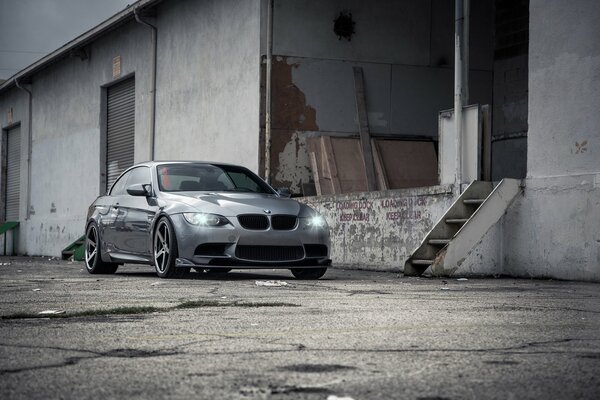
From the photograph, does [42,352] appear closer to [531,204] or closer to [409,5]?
[531,204]

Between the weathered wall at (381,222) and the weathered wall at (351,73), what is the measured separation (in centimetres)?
252

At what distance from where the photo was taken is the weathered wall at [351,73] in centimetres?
1891

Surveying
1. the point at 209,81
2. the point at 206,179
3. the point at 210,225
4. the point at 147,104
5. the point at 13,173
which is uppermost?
the point at 209,81

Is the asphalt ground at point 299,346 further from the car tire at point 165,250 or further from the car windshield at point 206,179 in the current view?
the car windshield at point 206,179

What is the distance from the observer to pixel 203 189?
39.1ft

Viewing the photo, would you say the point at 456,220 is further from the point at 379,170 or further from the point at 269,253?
the point at 379,170

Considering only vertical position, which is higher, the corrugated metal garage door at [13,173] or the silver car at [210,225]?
the corrugated metal garage door at [13,173]

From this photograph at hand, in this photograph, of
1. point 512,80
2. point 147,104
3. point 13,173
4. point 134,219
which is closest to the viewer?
point 134,219

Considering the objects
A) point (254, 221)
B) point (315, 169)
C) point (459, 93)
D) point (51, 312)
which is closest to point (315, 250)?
point (254, 221)

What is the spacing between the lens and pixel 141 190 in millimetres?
11859

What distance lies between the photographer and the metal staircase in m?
11.9

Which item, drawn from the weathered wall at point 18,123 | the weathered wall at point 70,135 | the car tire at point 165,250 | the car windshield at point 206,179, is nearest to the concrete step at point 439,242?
the car windshield at point 206,179

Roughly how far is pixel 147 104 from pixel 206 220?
46.9 ft

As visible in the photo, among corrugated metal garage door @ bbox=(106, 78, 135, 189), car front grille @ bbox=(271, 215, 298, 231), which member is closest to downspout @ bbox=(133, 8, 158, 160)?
corrugated metal garage door @ bbox=(106, 78, 135, 189)
